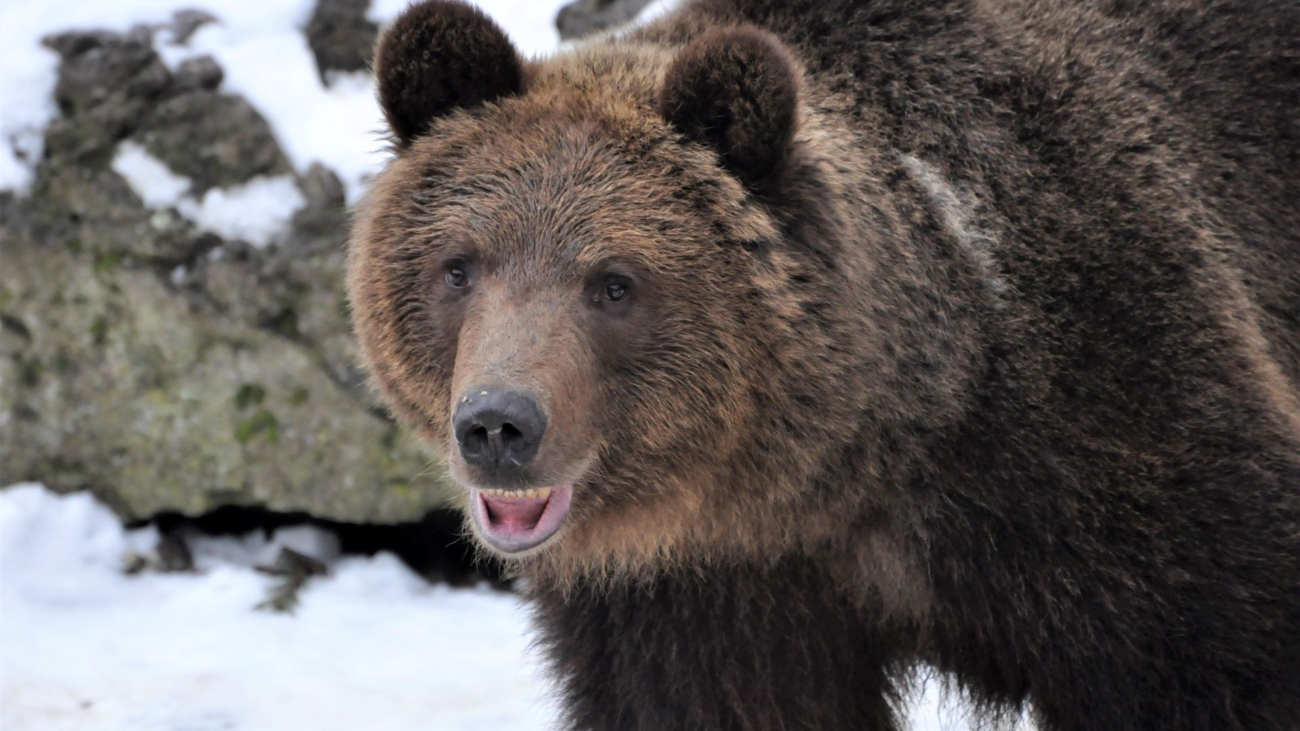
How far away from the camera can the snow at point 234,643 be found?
236 inches

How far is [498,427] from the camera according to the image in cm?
347

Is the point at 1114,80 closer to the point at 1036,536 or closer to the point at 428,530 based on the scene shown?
the point at 1036,536

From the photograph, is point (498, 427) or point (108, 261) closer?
point (498, 427)

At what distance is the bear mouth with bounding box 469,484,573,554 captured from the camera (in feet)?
12.4

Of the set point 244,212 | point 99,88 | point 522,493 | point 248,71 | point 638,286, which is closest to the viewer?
point 522,493

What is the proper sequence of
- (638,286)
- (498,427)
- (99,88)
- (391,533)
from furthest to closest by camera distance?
(391,533) < (99,88) < (638,286) < (498,427)

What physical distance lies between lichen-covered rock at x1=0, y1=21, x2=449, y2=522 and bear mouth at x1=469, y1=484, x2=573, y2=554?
11.1ft

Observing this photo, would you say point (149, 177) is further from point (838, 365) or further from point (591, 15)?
point (838, 365)

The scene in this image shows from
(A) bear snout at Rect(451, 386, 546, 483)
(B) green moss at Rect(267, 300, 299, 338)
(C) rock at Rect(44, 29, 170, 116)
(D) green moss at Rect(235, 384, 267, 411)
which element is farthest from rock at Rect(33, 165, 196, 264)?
(A) bear snout at Rect(451, 386, 546, 483)

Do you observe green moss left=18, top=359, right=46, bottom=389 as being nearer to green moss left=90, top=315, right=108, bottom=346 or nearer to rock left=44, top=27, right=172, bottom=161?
green moss left=90, top=315, right=108, bottom=346

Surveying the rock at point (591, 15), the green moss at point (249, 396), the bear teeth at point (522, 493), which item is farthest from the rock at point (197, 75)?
the bear teeth at point (522, 493)

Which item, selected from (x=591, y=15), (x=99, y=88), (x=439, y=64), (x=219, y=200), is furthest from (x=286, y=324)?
(x=439, y=64)

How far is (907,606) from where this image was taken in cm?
415

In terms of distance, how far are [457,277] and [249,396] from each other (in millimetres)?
3681
